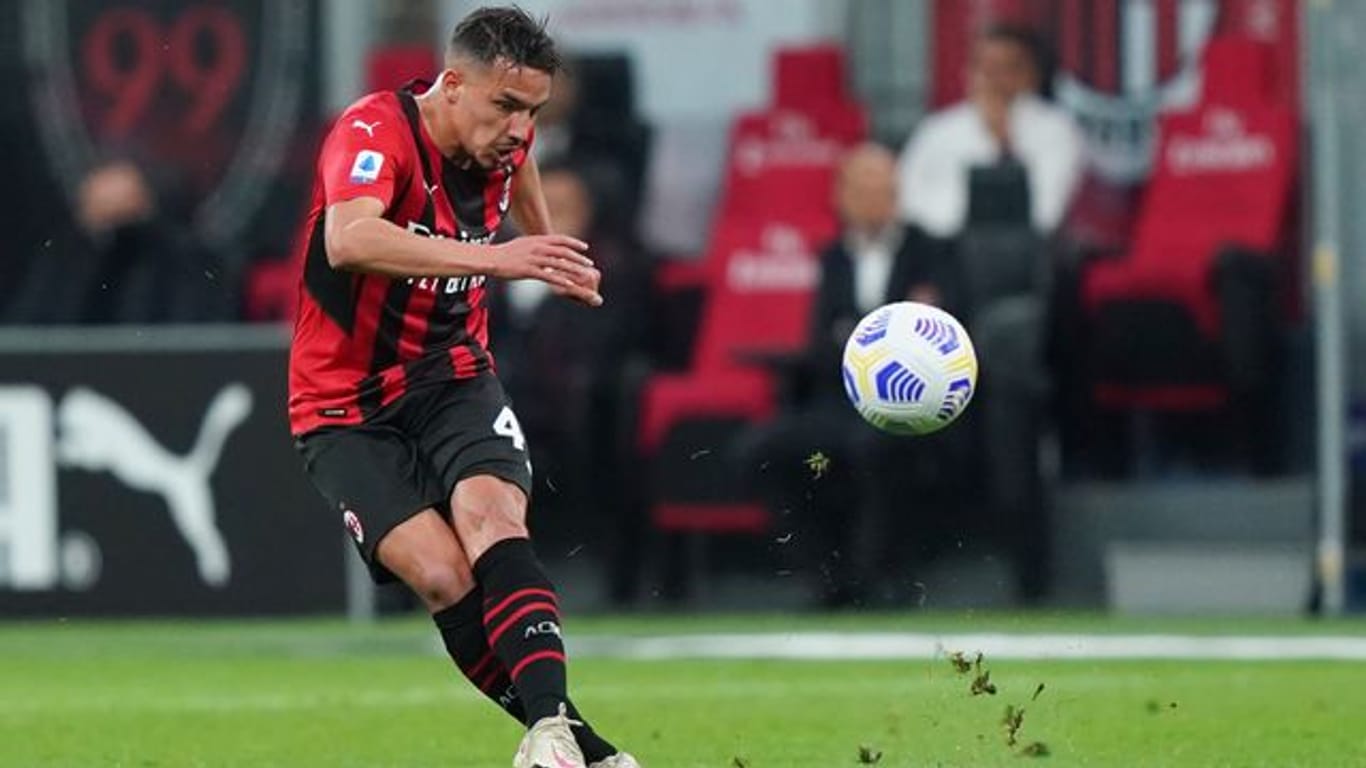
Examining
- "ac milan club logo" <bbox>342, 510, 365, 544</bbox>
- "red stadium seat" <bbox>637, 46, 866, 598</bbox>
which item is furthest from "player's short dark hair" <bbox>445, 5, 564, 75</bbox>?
"red stadium seat" <bbox>637, 46, 866, 598</bbox>

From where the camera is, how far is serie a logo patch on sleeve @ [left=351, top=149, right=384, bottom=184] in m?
8.18

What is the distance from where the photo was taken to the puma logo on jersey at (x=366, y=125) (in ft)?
27.2

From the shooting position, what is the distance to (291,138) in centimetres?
1797

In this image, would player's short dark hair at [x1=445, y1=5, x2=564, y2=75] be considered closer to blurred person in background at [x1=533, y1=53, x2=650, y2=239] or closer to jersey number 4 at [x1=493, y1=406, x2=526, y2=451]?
jersey number 4 at [x1=493, y1=406, x2=526, y2=451]

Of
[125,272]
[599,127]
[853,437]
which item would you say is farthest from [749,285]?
[125,272]

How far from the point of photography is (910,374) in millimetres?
8445

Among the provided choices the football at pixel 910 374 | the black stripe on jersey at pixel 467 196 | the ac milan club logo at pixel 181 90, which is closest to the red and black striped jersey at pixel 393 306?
the black stripe on jersey at pixel 467 196

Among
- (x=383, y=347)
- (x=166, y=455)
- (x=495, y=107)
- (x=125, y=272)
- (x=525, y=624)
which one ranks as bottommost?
(x=166, y=455)

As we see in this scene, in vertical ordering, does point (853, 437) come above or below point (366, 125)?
below

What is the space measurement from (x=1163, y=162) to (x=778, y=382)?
223cm

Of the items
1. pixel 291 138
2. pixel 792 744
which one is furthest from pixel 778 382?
pixel 792 744

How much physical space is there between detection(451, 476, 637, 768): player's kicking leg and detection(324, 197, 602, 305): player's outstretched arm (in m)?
0.60

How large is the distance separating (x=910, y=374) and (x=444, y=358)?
1.17 meters

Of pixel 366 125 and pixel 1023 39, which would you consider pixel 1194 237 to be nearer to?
pixel 1023 39
